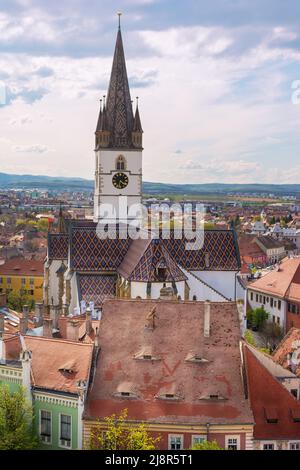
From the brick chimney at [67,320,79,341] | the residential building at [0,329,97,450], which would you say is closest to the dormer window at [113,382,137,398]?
the residential building at [0,329,97,450]

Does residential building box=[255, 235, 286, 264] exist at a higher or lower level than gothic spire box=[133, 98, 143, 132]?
lower

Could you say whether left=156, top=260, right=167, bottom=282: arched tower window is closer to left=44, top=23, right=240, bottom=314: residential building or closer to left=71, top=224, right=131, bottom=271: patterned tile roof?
left=44, top=23, right=240, bottom=314: residential building

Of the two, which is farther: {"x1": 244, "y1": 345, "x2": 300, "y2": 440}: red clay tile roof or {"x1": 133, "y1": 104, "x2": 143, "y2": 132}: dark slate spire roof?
{"x1": 133, "y1": 104, "x2": 143, "y2": 132}: dark slate spire roof

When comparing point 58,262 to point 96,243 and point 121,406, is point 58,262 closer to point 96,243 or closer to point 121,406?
point 96,243

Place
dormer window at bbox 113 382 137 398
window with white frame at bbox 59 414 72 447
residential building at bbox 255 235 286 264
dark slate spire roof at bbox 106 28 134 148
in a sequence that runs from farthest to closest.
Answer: residential building at bbox 255 235 286 264 < dark slate spire roof at bbox 106 28 134 148 < dormer window at bbox 113 382 137 398 < window with white frame at bbox 59 414 72 447

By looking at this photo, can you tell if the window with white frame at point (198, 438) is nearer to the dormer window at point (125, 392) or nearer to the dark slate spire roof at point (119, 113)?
the dormer window at point (125, 392)

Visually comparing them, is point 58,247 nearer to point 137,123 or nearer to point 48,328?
Result: point 137,123
